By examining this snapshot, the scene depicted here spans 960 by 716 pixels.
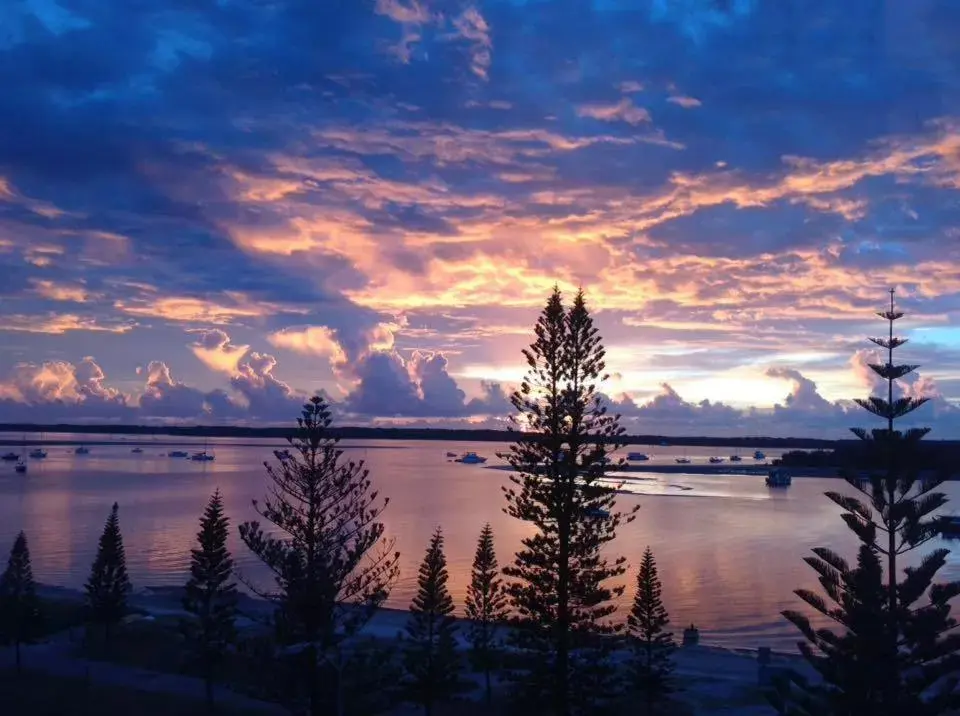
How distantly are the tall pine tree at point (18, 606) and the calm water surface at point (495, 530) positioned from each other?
12661 millimetres

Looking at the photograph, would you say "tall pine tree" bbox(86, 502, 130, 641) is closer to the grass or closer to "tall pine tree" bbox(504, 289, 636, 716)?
the grass

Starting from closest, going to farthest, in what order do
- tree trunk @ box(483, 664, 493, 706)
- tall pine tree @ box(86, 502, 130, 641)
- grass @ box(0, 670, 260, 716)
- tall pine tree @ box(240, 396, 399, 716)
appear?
tall pine tree @ box(240, 396, 399, 716), grass @ box(0, 670, 260, 716), tree trunk @ box(483, 664, 493, 706), tall pine tree @ box(86, 502, 130, 641)

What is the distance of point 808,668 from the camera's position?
88.0 feet

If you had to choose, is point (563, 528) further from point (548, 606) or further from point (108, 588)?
point (108, 588)

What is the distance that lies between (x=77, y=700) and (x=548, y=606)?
41.3 ft

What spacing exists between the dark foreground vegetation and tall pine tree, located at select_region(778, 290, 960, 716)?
3cm

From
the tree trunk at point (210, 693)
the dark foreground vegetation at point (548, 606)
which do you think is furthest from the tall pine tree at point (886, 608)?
the tree trunk at point (210, 693)

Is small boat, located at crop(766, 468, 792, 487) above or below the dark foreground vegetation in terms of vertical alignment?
below

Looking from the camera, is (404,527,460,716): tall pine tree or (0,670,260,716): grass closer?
(0,670,260,716): grass

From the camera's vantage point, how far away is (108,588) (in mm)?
31078

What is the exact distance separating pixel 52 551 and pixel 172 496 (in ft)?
110

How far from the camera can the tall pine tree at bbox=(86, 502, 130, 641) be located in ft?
100

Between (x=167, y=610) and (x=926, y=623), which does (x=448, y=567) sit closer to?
(x=167, y=610)

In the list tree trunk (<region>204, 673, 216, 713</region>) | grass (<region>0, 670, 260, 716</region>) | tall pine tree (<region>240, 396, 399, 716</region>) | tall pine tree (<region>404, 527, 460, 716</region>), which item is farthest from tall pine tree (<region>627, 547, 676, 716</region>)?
tree trunk (<region>204, 673, 216, 713</region>)
